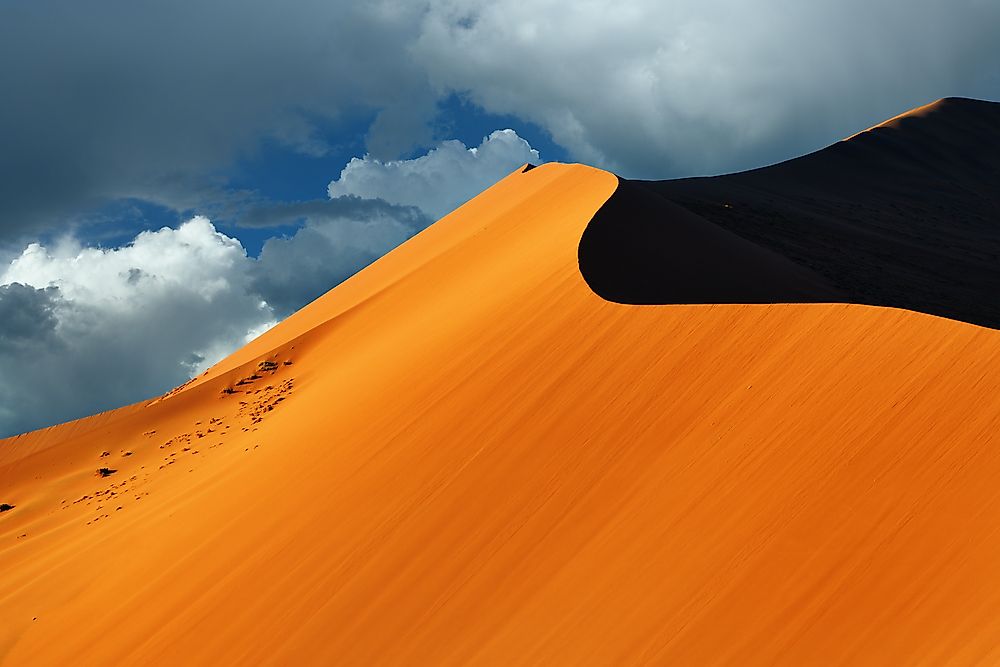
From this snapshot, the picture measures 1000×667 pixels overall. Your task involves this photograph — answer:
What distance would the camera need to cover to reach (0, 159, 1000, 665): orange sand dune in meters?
6.69

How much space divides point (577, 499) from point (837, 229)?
2273cm

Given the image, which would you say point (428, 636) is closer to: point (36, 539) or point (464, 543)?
point (464, 543)

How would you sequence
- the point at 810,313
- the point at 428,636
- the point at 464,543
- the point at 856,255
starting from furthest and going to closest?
1. the point at 856,255
2. the point at 810,313
3. the point at 464,543
4. the point at 428,636

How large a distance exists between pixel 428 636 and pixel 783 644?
2945 mm

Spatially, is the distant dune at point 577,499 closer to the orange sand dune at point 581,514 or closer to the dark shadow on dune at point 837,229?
the orange sand dune at point 581,514

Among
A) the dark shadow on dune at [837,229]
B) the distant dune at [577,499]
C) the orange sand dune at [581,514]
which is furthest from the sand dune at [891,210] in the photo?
the orange sand dune at [581,514]

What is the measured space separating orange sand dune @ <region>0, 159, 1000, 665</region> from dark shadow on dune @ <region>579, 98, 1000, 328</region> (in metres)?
1.53

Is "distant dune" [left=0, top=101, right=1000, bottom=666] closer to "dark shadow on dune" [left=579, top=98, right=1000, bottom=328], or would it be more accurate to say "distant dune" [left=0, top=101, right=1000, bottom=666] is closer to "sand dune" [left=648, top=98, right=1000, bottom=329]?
"dark shadow on dune" [left=579, top=98, right=1000, bottom=328]

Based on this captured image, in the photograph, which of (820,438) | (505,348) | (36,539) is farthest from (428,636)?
(36,539)

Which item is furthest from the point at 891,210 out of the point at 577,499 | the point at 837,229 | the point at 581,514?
the point at 581,514

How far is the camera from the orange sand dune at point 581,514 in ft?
21.9

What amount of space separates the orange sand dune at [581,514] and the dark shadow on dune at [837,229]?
153 cm

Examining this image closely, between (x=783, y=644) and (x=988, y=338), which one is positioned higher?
(x=988, y=338)

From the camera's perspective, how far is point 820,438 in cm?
778
